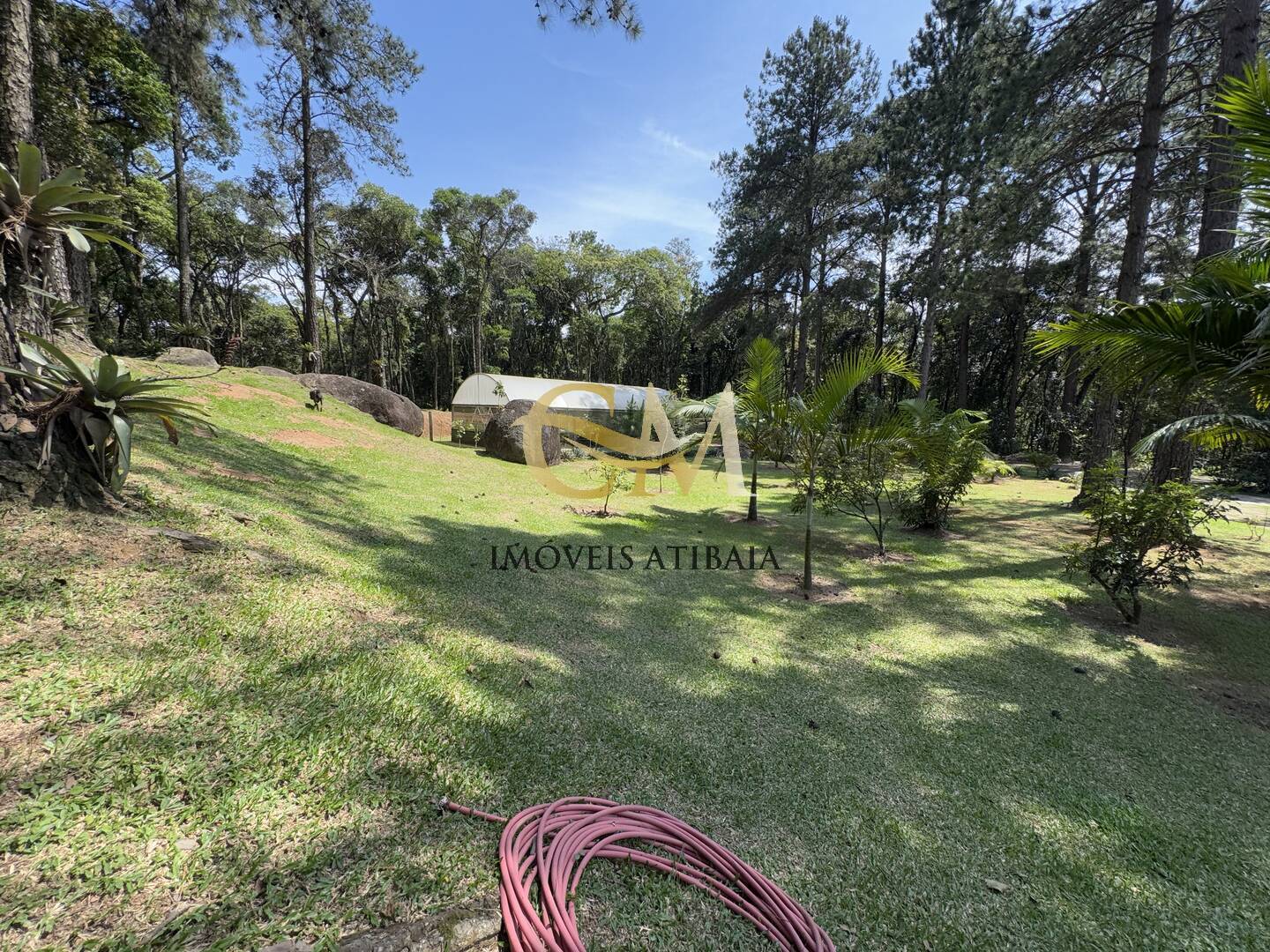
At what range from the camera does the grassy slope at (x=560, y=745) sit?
4.78ft

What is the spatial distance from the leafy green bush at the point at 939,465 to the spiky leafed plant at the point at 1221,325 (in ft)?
8.62

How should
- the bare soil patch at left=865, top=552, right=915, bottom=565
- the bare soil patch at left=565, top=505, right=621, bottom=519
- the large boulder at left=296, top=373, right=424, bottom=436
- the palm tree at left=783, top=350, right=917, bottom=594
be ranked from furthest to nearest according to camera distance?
the large boulder at left=296, top=373, right=424, bottom=436
the bare soil patch at left=565, top=505, right=621, bottom=519
the bare soil patch at left=865, top=552, right=915, bottom=565
the palm tree at left=783, top=350, right=917, bottom=594

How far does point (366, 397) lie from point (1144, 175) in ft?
55.8

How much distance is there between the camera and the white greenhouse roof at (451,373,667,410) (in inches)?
742

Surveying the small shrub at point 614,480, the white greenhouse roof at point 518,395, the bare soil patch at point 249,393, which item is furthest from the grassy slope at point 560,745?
the white greenhouse roof at point 518,395

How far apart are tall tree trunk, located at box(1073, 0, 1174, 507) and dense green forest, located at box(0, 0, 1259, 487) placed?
0.05 meters

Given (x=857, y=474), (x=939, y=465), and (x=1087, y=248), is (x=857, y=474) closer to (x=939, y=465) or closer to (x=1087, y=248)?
(x=939, y=465)

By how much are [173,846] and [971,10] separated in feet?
41.3

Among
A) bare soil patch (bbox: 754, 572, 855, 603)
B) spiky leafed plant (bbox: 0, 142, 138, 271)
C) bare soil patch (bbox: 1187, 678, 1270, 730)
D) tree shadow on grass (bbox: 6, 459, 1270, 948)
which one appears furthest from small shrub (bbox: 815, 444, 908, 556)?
spiky leafed plant (bbox: 0, 142, 138, 271)

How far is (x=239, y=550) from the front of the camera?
10.6 ft

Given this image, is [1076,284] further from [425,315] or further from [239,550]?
[425,315]

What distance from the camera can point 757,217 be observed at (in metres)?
17.5

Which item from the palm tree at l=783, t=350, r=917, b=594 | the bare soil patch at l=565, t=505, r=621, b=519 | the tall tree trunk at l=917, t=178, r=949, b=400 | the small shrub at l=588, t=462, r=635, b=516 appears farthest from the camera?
the tall tree trunk at l=917, t=178, r=949, b=400

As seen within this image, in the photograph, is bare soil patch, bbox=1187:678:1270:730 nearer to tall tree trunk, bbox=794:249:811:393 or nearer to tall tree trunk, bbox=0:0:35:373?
tall tree trunk, bbox=0:0:35:373
